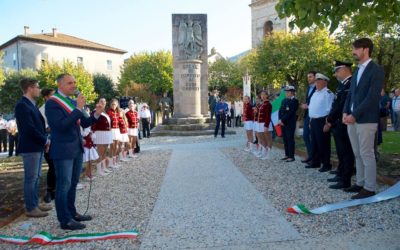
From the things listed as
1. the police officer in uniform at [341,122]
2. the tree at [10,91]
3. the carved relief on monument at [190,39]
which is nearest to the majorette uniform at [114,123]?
the police officer in uniform at [341,122]

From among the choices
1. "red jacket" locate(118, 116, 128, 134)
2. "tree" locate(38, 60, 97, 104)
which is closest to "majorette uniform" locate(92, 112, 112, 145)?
"red jacket" locate(118, 116, 128, 134)

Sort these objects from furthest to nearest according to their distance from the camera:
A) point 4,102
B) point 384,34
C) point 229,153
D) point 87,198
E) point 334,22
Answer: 1. point 4,102
2. point 384,34
3. point 229,153
4. point 87,198
5. point 334,22

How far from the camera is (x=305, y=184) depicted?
7223 mm

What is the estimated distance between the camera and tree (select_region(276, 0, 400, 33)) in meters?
5.80

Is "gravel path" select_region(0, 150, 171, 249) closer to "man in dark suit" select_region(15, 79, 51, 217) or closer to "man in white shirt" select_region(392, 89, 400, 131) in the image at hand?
"man in dark suit" select_region(15, 79, 51, 217)

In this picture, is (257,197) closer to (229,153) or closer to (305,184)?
(305,184)

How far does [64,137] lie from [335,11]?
4.61 meters

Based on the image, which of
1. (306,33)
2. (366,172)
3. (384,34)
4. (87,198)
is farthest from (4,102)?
(366,172)

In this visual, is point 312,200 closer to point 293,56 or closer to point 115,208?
point 115,208

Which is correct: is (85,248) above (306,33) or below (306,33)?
below

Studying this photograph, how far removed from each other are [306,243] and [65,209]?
119 inches

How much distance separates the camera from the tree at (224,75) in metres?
63.4

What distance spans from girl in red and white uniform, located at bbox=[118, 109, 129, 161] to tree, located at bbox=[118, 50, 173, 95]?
46206 mm

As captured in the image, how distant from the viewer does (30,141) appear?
561 cm
